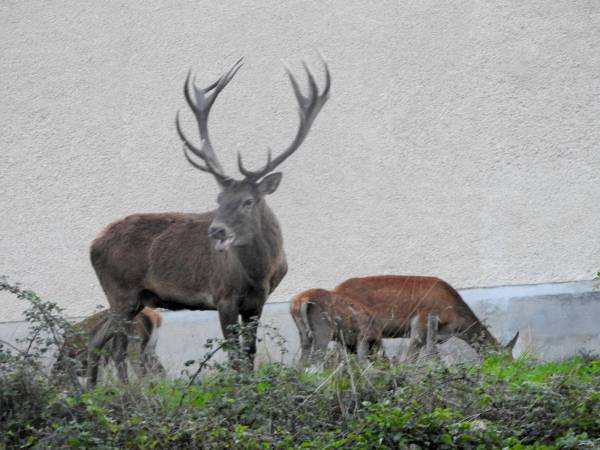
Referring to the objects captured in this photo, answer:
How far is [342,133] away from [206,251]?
2.29m

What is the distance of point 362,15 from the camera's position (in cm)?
1162

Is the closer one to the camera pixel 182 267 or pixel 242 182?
pixel 242 182

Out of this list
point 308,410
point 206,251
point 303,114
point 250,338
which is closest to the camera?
point 308,410

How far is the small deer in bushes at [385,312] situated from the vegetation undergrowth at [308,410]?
248cm

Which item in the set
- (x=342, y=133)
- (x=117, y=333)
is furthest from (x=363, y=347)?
(x=342, y=133)

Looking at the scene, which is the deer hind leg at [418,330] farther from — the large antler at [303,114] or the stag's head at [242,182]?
the large antler at [303,114]

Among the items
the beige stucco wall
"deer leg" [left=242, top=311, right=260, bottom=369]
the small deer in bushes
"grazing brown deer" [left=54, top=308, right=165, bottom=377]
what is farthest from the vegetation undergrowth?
the beige stucco wall

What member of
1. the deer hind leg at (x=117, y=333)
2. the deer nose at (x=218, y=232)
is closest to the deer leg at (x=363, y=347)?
the deer nose at (x=218, y=232)

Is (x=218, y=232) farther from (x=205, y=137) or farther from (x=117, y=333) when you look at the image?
(x=117, y=333)

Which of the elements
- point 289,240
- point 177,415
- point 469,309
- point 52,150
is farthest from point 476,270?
point 177,415

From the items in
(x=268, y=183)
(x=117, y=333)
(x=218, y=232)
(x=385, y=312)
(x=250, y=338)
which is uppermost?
(x=268, y=183)

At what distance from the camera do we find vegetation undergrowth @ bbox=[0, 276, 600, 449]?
635 centimetres

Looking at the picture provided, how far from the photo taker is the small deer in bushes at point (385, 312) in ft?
33.0

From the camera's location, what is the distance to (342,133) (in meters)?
11.5
